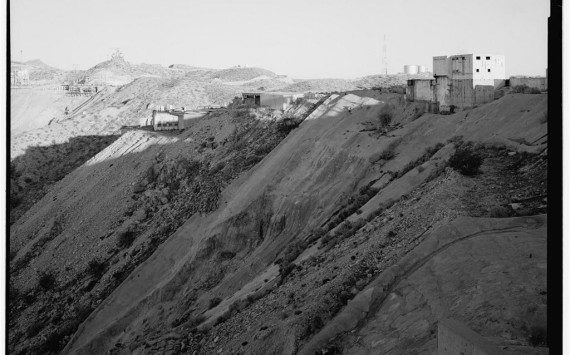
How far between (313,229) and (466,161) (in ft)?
18.0

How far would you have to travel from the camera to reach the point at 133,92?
2425 inches

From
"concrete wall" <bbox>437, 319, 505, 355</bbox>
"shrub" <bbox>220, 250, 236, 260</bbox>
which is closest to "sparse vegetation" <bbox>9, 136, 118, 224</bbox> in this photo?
"shrub" <bbox>220, 250, 236, 260</bbox>

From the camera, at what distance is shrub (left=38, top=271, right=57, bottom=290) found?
25.9 m

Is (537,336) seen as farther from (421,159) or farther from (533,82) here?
(533,82)

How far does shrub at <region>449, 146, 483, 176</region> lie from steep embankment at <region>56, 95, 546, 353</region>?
269mm

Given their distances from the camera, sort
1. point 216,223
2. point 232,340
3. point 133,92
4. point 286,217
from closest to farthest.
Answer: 1. point 232,340
2. point 286,217
3. point 216,223
4. point 133,92

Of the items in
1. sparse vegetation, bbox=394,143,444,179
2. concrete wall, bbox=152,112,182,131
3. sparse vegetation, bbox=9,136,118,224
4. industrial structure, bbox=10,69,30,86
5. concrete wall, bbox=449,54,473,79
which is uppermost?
industrial structure, bbox=10,69,30,86

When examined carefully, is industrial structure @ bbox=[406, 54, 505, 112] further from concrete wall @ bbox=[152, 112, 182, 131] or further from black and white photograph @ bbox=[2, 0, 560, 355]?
concrete wall @ bbox=[152, 112, 182, 131]

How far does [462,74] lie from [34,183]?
3125 centimetres

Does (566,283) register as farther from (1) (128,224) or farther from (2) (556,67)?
(1) (128,224)

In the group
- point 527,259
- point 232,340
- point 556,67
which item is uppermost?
point 556,67

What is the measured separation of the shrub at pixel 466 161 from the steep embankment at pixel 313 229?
0.88ft

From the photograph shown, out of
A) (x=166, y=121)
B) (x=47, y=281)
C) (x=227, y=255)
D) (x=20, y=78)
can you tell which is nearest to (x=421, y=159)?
(x=227, y=255)

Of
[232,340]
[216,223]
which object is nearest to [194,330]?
[232,340]
